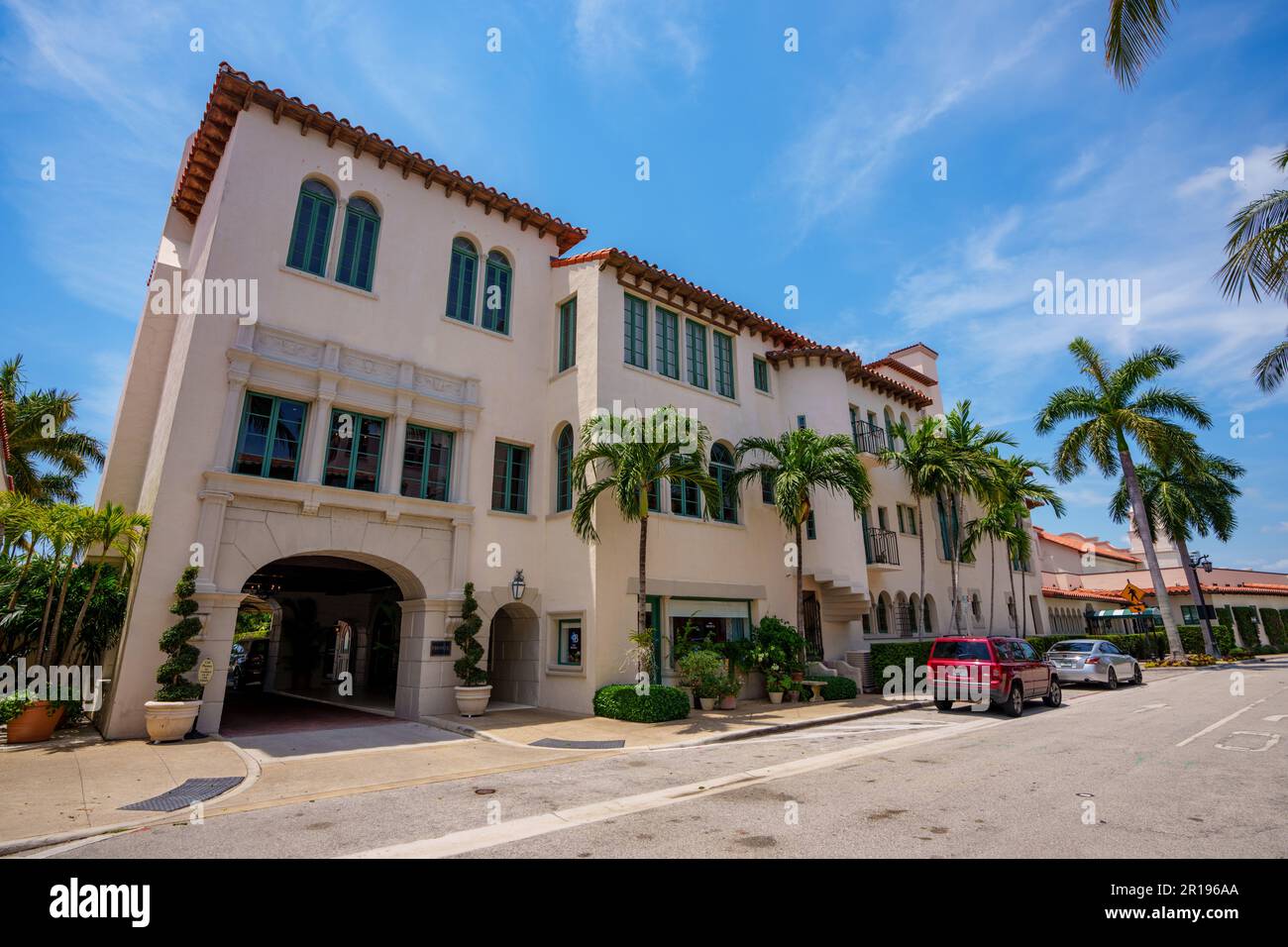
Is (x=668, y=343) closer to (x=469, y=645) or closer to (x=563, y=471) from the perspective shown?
(x=563, y=471)

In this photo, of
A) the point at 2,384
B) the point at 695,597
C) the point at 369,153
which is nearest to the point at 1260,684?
the point at 695,597

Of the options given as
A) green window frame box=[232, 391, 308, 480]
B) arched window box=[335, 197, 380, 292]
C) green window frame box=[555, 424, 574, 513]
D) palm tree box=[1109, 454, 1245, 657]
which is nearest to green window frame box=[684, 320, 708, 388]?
green window frame box=[555, 424, 574, 513]

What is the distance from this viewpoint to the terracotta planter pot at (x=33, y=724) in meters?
10.7

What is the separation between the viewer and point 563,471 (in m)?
17.2

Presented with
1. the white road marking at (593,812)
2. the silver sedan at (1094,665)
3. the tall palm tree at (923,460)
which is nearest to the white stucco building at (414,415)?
the tall palm tree at (923,460)

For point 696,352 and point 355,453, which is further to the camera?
point 696,352

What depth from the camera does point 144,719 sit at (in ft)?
37.3

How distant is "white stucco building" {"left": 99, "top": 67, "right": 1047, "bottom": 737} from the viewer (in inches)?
515

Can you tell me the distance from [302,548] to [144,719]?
3971 mm

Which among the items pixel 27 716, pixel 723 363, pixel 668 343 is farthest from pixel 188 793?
pixel 723 363

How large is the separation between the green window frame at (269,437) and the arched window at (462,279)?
4972mm

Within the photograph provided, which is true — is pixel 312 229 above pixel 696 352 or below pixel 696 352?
above

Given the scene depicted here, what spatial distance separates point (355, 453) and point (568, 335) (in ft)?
22.9

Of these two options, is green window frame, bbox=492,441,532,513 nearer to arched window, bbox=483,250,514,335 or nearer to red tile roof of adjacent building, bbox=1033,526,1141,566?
arched window, bbox=483,250,514,335
